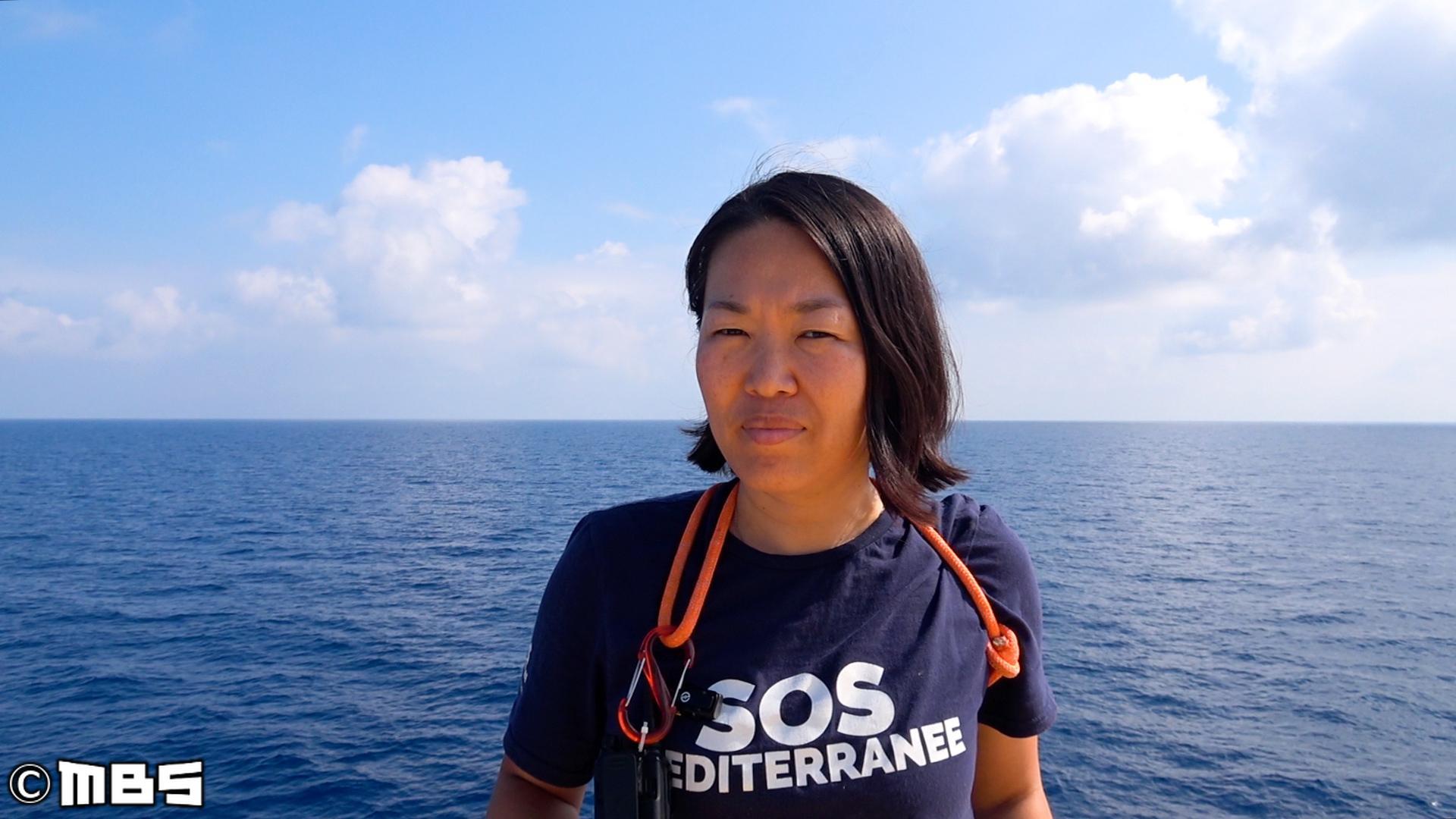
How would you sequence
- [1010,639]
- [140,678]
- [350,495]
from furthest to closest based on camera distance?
[350,495]
[140,678]
[1010,639]

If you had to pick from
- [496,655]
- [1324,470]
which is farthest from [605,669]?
[1324,470]

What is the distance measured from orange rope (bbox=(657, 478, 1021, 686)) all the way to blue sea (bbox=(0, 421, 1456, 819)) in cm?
780

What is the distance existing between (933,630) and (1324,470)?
5015 inches

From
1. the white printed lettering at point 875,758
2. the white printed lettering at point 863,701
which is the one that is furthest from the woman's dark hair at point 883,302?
the white printed lettering at point 875,758

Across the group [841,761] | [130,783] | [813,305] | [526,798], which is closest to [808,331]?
[813,305]

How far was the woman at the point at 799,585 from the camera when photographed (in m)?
1.97

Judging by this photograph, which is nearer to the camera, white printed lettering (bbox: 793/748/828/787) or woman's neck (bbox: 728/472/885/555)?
white printed lettering (bbox: 793/748/828/787)

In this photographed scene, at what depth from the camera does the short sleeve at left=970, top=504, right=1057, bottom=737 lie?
7.69 feet

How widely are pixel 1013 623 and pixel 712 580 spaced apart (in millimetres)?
843

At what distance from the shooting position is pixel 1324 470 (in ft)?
350

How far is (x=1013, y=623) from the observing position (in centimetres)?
234

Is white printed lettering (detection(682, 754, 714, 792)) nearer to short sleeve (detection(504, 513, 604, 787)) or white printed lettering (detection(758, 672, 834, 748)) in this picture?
white printed lettering (detection(758, 672, 834, 748))

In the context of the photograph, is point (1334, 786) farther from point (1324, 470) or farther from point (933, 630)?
point (1324, 470)

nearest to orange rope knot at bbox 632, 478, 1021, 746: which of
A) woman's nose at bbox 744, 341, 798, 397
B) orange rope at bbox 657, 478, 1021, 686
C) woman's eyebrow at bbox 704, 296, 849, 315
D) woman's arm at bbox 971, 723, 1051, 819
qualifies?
orange rope at bbox 657, 478, 1021, 686
